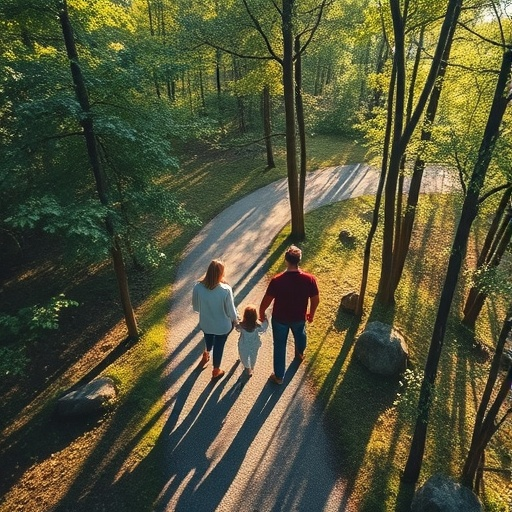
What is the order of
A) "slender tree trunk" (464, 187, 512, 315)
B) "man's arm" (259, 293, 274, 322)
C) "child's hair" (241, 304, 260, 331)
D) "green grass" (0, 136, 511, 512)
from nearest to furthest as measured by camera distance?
"green grass" (0, 136, 511, 512) → "man's arm" (259, 293, 274, 322) → "child's hair" (241, 304, 260, 331) → "slender tree trunk" (464, 187, 512, 315)

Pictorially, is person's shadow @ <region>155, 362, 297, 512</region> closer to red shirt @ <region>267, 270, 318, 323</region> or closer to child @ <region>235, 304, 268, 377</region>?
child @ <region>235, 304, 268, 377</region>

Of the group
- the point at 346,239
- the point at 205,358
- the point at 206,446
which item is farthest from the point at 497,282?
the point at 346,239

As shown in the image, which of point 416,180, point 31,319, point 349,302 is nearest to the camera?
point 31,319

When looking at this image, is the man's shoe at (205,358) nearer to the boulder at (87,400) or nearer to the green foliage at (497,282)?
the boulder at (87,400)

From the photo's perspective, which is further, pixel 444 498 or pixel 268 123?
pixel 268 123

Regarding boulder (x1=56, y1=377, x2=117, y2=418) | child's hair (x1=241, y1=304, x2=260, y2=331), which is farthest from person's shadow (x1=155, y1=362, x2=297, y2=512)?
child's hair (x1=241, y1=304, x2=260, y2=331)

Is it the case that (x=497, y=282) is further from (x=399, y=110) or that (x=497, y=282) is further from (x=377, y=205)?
(x=377, y=205)
